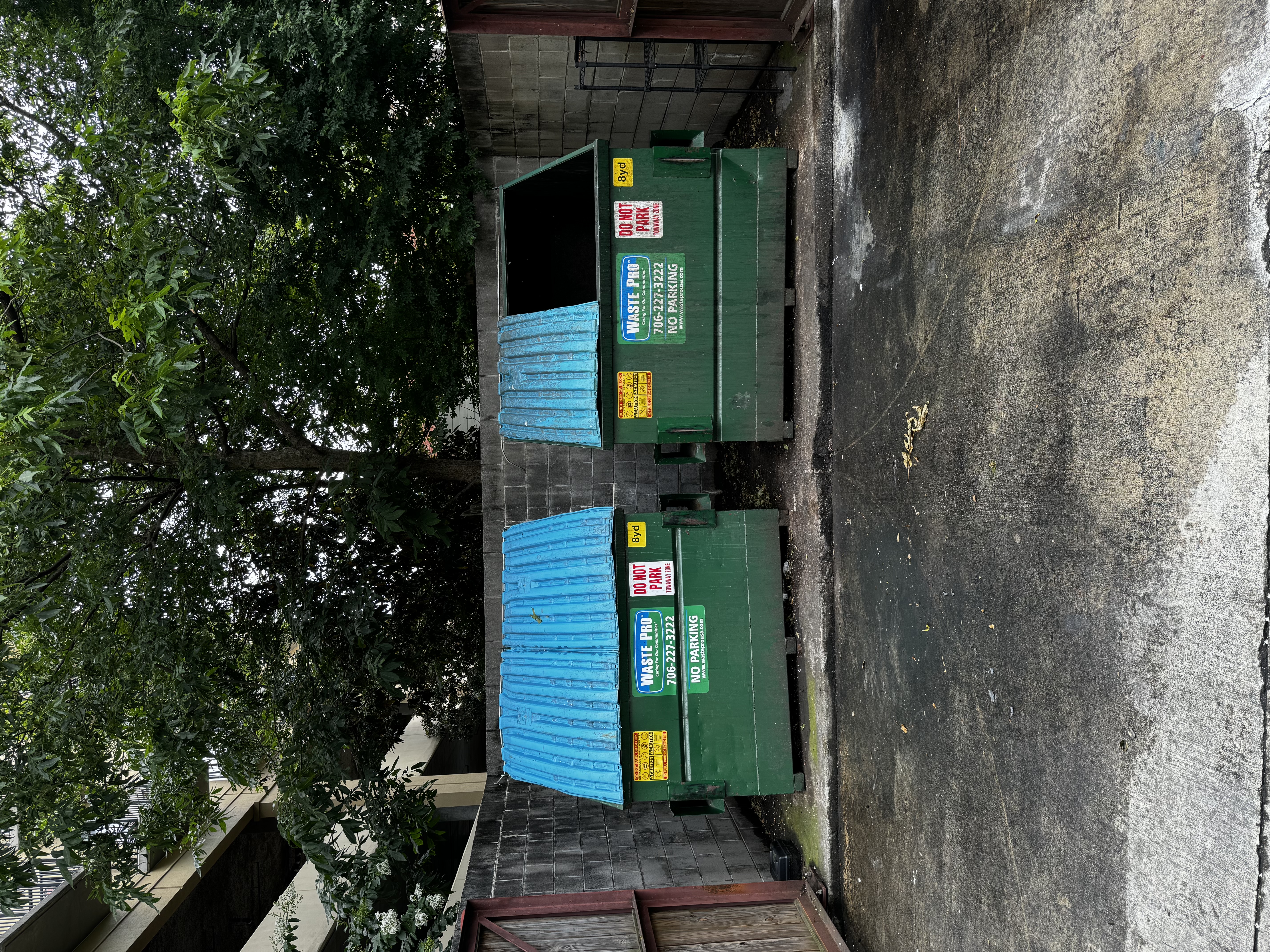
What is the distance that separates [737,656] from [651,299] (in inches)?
107

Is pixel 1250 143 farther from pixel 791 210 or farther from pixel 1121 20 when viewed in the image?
pixel 791 210

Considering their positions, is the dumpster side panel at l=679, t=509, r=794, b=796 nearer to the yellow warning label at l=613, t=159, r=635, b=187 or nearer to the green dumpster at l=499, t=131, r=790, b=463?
the green dumpster at l=499, t=131, r=790, b=463

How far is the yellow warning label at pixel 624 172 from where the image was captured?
5535 mm

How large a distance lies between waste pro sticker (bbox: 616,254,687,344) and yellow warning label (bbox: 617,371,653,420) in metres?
0.24

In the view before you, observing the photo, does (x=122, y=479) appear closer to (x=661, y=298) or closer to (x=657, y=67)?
(x=661, y=298)

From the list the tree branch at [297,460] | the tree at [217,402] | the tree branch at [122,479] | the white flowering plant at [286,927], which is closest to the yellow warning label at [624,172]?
the tree at [217,402]

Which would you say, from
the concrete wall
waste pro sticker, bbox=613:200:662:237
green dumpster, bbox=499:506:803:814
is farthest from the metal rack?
the concrete wall

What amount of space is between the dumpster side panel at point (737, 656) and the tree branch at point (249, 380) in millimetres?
4628

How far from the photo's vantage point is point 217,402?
8047mm

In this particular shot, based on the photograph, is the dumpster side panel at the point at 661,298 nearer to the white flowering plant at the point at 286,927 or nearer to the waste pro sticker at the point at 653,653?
the waste pro sticker at the point at 653,653

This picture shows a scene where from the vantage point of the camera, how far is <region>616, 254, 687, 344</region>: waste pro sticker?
18.5 feet

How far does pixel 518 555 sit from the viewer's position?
247 inches

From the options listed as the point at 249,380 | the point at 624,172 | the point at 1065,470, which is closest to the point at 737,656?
the point at 1065,470

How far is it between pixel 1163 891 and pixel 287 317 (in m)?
7.77
